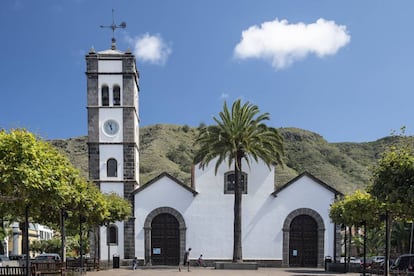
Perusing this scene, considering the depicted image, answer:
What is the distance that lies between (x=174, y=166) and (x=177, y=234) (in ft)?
238

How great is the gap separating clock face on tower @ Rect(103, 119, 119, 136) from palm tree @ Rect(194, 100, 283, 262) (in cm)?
714

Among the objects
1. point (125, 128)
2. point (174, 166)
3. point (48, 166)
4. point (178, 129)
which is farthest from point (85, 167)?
point (48, 166)

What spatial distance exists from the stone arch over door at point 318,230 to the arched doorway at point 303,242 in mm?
288

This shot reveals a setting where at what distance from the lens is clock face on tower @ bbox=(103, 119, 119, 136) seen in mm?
38500

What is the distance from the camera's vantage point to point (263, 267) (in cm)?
3794

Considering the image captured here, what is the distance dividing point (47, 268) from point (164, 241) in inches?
676

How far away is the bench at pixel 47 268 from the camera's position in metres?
20.1

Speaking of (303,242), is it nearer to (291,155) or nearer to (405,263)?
(405,263)

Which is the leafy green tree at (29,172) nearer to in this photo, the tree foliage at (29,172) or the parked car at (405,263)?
the tree foliage at (29,172)

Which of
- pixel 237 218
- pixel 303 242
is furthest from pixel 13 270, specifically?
pixel 303 242

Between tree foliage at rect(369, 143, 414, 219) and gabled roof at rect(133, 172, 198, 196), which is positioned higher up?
tree foliage at rect(369, 143, 414, 219)

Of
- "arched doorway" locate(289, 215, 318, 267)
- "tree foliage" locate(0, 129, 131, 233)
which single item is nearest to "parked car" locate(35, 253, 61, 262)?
"tree foliage" locate(0, 129, 131, 233)

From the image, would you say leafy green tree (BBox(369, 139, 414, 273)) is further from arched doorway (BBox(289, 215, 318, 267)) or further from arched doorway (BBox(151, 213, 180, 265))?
arched doorway (BBox(151, 213, 180, 265))

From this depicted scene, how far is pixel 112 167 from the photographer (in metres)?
38.4
